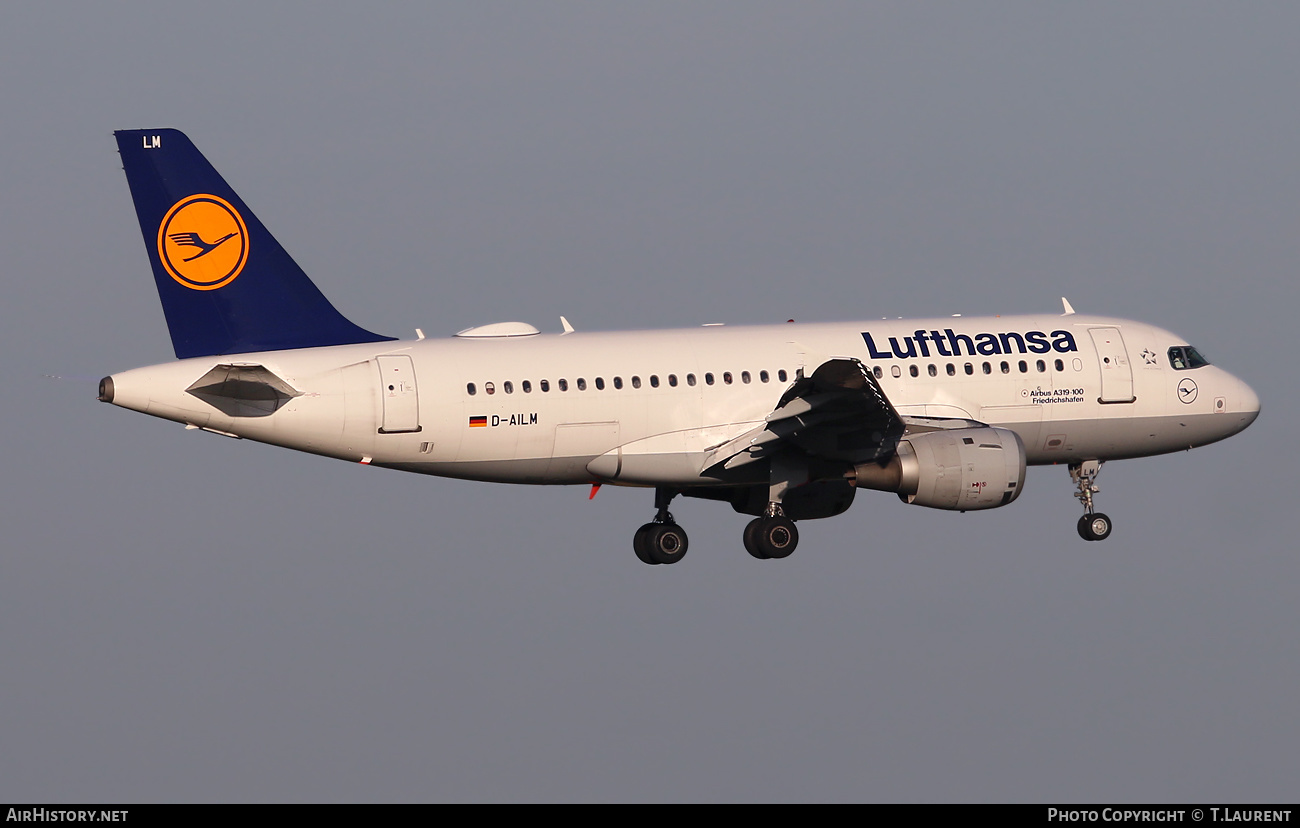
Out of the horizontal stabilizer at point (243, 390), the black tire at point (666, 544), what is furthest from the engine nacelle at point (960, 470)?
the horizontal stabilizer at point (243, 390)

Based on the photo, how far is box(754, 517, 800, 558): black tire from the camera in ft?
144

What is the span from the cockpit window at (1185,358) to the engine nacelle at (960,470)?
6237 mm

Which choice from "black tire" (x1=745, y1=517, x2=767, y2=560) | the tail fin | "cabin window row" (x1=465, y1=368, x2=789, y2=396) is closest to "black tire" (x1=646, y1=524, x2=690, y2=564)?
"black tire" (x1=745, y1=517, x2=767, y2=560)

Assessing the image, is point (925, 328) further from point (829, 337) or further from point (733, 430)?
point (733, 430)

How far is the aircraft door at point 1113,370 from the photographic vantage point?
149 ft

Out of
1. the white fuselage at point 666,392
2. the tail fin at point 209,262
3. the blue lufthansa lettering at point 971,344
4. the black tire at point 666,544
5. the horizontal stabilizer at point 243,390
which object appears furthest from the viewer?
the black tire at point 666,544

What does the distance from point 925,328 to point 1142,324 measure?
5777mm

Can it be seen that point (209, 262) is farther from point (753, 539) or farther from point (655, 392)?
point (753, 539)

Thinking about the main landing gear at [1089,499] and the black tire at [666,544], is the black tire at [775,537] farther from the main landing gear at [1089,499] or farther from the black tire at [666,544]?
the main landing gear at [1089,499]

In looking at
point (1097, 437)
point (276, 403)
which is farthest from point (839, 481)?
point (276, 403)

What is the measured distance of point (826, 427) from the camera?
4269 centimetres

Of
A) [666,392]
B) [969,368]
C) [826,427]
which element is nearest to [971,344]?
[969,368]

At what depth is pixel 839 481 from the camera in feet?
150

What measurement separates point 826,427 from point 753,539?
3.22 metres
